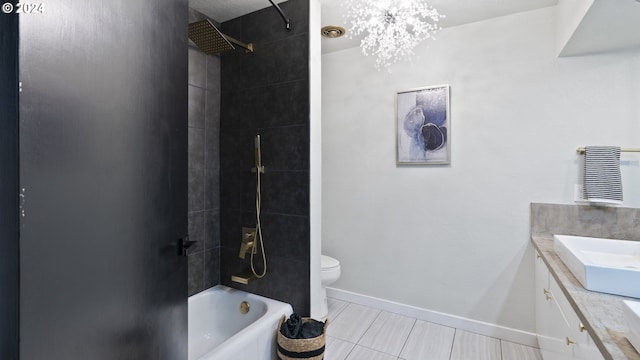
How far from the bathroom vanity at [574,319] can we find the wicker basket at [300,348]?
1203 millimetres

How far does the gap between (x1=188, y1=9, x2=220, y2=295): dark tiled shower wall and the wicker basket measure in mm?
837

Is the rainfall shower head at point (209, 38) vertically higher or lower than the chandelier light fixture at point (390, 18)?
lower

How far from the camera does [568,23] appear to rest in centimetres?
174

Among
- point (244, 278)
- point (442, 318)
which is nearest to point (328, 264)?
point (244, 278)

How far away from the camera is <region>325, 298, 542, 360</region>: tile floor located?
2.00 metres

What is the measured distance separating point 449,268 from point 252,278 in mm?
1661

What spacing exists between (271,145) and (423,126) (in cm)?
138

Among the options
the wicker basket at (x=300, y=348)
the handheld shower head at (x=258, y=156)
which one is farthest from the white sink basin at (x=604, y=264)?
the handheld shower head at (x=258, y=156)

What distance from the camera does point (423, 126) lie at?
2.43 metres

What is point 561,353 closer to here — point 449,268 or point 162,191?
point 449,268

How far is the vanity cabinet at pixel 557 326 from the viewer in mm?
1082

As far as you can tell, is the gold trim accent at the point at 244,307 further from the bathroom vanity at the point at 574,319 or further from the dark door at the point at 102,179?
the bathroom vanity at the point at 574,319

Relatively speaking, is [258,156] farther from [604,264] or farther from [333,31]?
[604,264]

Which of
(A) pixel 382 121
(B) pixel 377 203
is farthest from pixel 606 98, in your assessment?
(B) pixel 377 203
